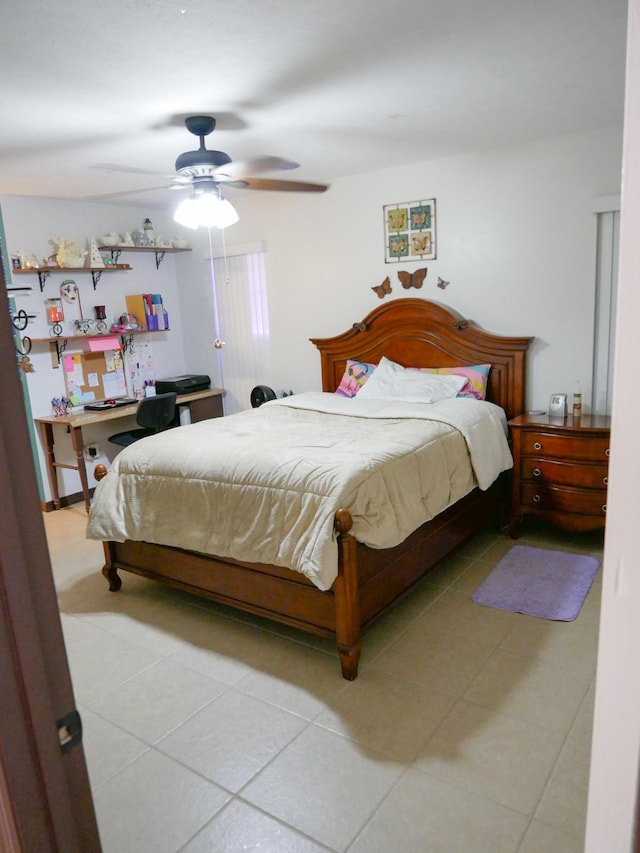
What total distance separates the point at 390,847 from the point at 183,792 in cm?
68

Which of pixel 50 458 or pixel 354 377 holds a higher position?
pixel 354 377

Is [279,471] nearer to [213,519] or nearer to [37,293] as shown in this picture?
[213,519]

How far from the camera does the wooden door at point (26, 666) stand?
737 millimetres

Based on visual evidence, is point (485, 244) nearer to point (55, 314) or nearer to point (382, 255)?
point (382, 255)

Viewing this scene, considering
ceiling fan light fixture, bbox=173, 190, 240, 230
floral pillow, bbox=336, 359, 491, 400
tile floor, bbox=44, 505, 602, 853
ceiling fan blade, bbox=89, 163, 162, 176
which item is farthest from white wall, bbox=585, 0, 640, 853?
ceiling fan blade, bbox=89, 163, 162, 176

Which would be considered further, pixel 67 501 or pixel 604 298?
pixel 67 501

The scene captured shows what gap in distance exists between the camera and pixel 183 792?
6.31 ft

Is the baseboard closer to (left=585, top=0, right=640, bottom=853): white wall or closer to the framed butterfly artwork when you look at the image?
the framed butterfly artwork

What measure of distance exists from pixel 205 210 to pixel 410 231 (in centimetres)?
184

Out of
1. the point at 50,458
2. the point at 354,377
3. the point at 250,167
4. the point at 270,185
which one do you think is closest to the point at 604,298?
the point at 354,377

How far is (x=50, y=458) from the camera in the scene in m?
4.68

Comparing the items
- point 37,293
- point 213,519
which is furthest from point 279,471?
point 37,293

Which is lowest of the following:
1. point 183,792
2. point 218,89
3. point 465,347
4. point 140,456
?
point 183,792

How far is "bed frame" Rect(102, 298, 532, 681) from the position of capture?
243 centimetres
